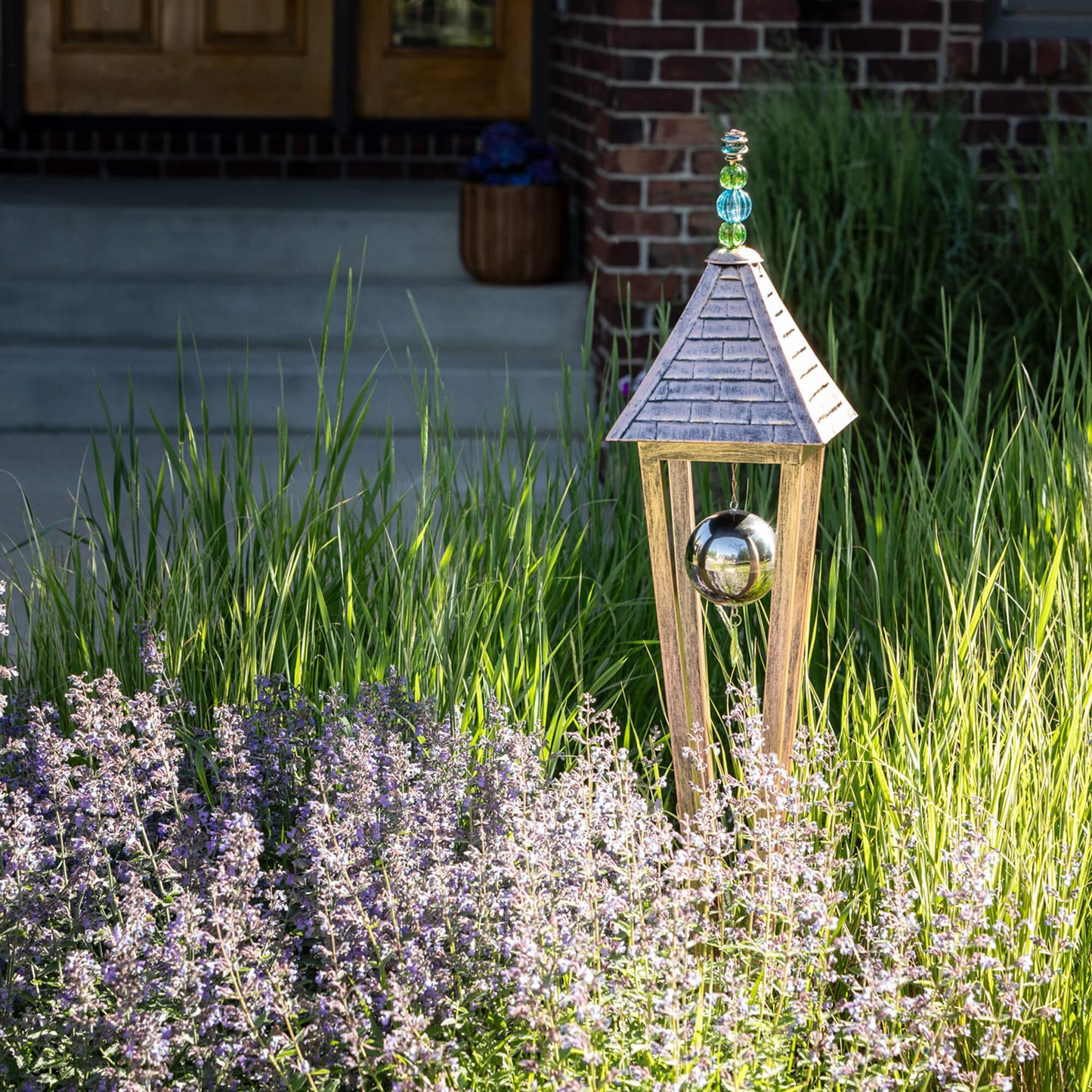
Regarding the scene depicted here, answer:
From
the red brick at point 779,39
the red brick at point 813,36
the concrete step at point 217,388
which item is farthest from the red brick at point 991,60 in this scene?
the concrete step at point 217,388

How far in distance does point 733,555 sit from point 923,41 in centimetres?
365

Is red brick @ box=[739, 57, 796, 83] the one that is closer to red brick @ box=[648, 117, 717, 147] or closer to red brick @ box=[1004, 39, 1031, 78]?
red brick @ box=[648, 117, 717, 147]

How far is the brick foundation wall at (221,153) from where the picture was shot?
6.85m

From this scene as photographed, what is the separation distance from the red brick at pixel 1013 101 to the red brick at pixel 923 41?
248 mm

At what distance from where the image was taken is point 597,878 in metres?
1.96

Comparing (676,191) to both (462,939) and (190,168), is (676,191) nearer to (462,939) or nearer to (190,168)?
(190,168)

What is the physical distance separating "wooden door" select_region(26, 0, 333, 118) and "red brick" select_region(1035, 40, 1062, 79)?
3220 millimetres

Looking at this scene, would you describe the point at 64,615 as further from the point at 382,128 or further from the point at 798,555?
the point at 382,128

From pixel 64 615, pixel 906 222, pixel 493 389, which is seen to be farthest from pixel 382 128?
pixel 64 615

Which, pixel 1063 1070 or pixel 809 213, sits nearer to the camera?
pixel 1063 1070


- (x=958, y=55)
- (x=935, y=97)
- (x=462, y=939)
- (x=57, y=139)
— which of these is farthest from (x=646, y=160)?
(x=462, y=939)

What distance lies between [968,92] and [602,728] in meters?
3.39

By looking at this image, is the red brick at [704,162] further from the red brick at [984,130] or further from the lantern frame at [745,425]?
the lantern frame at [745,425]

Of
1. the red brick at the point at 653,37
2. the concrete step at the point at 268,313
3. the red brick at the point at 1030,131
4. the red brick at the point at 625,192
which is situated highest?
the red brick at the point at 653,37
